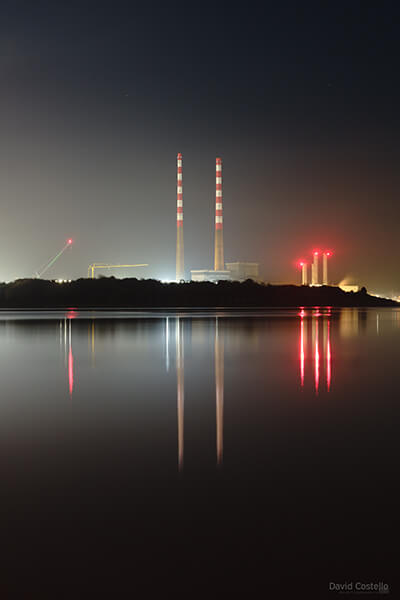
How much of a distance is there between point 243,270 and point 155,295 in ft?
93.2

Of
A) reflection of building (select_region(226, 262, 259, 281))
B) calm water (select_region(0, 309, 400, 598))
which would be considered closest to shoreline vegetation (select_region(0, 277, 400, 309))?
reflection of building (select_region(226, 262, 259, 281))

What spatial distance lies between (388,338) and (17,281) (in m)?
56.7

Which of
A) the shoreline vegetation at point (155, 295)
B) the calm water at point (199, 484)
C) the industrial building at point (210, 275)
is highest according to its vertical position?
the industrial building at point (210, 275)

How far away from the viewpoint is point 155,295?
6575cm

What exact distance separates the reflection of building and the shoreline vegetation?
2070 centimetres

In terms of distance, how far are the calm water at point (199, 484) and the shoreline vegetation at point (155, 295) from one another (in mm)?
54787

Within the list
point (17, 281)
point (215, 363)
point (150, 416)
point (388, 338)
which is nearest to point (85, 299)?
point (17, 281)

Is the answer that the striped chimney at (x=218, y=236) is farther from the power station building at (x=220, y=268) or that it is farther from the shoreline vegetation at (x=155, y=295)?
the shoreline vegetation at (x=155, y=295)

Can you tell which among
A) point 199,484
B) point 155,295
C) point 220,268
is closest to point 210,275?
point 220,268

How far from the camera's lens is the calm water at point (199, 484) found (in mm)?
2600

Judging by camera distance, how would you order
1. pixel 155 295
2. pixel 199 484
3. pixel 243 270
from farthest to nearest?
pixel 243 270 < pixel 155 295 < pixel 199 484

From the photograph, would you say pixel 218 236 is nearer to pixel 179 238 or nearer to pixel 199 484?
pixel 179 238

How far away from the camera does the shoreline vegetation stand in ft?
207

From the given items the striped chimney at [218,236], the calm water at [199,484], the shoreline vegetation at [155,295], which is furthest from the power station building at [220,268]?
the calm water at [199,484]
